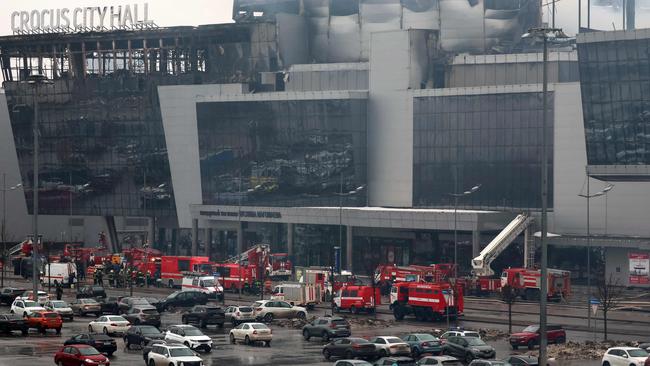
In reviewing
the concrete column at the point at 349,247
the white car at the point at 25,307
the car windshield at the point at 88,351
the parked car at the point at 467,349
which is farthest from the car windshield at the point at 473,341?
the concrete column at the point at 349,247

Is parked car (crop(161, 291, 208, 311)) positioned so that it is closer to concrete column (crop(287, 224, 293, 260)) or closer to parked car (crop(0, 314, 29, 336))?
parked car (crop(0, 314, 29, 336))

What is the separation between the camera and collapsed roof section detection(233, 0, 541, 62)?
151m

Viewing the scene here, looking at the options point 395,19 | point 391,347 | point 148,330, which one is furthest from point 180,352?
point 395,19

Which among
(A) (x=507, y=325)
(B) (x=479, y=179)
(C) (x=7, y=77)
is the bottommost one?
(A) (x=507, y=325)

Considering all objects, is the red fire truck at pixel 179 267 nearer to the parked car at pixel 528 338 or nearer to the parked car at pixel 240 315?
the parked car at pixel 240 315

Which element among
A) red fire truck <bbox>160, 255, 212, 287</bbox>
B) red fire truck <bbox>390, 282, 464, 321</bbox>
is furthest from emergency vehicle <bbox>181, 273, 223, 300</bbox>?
red fire truck <bbox>390, 282, 464, 321</bbox>

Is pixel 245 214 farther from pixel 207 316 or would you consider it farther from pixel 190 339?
pixel 190 339

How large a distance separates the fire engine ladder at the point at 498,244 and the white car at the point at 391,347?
52.3m

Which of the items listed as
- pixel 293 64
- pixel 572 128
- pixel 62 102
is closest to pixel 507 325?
pixel 572 128

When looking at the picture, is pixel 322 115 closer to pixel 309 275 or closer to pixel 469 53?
pixel 469 53

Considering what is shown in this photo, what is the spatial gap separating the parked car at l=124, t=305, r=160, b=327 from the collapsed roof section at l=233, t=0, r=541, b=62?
69.4 m

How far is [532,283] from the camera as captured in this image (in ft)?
378

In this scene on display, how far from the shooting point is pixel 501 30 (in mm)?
151125

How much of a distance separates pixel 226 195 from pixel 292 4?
84.1ft
